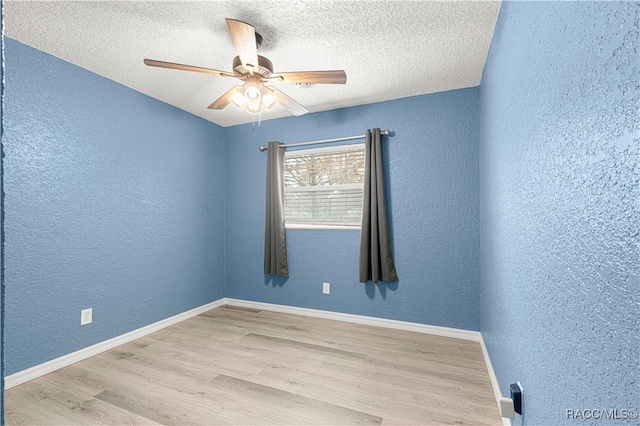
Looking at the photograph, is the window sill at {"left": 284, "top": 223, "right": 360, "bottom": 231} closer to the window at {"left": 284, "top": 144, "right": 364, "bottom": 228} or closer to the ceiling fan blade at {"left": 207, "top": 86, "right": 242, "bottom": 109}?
the window at {"left": 284, "top": 144, "right": 364, "bottom": 228}

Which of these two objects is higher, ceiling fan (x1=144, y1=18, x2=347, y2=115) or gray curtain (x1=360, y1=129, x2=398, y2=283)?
ceiling fan (x1=144, y1=18, x2=347, y2=115)

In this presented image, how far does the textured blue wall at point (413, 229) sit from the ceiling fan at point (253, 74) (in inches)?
48.3

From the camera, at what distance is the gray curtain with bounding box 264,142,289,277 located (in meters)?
3.39

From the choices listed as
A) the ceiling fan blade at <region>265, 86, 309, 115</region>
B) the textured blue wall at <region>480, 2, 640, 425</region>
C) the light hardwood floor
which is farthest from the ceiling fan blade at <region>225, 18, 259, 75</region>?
the light hardwood floor

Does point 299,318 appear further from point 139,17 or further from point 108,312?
point 139,17

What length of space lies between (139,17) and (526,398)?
2.87 m

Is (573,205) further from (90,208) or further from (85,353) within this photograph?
(85,353)

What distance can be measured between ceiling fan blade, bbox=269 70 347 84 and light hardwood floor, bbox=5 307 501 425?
205cm

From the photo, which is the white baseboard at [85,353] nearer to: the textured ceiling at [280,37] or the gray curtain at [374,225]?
the gray curtain at [374,225]

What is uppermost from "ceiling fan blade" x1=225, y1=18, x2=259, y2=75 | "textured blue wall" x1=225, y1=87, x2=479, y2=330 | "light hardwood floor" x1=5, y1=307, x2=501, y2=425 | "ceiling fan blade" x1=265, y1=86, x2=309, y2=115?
"ceiling fan blade" x1=225, y1=18, x2=259, y2=75

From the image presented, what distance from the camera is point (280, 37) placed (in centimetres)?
193

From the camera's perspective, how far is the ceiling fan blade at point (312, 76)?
1.76m

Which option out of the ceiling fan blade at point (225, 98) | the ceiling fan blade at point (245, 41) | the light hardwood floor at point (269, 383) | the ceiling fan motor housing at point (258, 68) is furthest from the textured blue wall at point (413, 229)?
the ceiling fan blade at point (245, 41)

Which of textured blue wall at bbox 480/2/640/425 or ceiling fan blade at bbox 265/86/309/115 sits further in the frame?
ceiling fan blade at bbox 265/86/309/115
